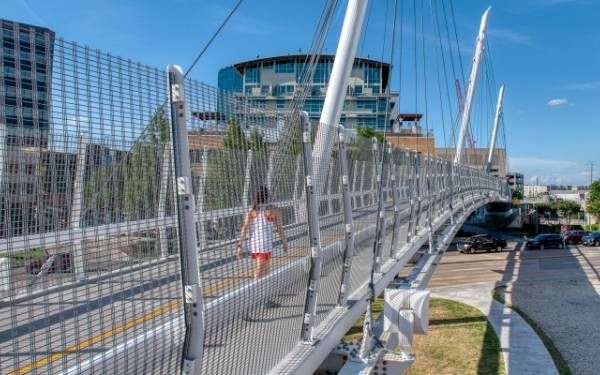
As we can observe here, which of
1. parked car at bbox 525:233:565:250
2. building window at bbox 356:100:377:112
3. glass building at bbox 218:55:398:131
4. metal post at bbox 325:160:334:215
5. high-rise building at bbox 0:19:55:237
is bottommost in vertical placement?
parked car at bbox 525:233:565:250

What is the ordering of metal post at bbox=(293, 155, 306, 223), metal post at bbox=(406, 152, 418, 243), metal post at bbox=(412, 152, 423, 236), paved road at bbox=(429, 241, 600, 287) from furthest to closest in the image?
paved road at bbox=(429, 241, 600, 287)
metal post at bbox=(412, 152, 423, 236)
metal post at bbox=(406, 152, 418, 243)
metal post at bbox=(293, 155, 306, 223)

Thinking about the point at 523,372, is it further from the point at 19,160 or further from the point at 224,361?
the point at 19,160

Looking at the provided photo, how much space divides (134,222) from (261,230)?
42.6 inches

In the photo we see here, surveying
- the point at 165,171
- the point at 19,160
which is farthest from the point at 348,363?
the point at 19,160

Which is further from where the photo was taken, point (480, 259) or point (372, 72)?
point (372, 72)

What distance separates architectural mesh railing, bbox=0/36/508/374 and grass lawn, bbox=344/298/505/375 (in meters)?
8.80

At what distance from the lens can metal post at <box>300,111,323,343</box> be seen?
387cm

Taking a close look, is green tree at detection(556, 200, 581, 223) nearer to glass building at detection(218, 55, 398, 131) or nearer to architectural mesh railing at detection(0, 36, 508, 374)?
glass building at detection(218, 55, 398, 131)

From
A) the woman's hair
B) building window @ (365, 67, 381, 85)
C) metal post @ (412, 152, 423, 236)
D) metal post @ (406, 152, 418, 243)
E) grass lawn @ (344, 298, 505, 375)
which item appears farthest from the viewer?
building window @ (365, 67, 381, 85)

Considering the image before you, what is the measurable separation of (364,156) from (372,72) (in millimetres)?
72452

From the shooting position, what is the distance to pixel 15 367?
203cm

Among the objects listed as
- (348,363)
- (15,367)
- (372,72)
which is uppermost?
(372,72)

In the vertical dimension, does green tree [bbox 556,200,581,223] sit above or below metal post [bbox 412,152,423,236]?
below

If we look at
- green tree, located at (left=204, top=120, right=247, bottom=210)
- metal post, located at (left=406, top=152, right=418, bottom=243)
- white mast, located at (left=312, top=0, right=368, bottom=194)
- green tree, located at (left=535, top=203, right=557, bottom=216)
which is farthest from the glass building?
green tree, located at (left=204, top=120, right=247, bottom=210)
